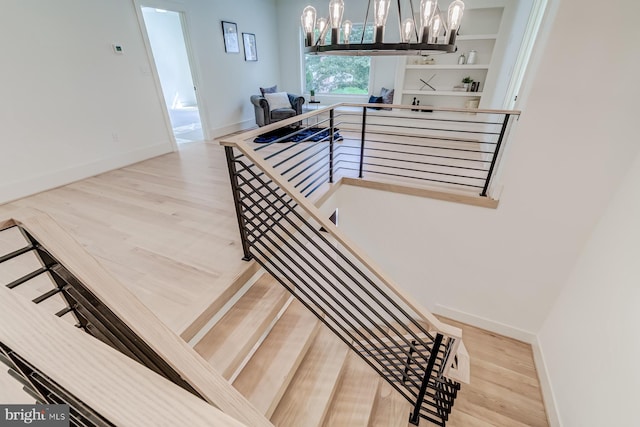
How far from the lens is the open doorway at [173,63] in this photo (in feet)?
23.4

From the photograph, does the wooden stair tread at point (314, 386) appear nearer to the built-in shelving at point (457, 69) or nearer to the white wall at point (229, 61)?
the white wall at point (229, 61)

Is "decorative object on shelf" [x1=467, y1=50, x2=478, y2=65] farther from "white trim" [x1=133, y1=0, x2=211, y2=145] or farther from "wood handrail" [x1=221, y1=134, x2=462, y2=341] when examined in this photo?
"wood handrail" [x1=221, y1=134, x2=462, y2=341]

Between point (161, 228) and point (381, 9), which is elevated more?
point (381, 9)

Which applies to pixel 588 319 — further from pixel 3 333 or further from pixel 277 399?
pixel 3 333

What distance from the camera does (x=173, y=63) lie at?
790 centimetres

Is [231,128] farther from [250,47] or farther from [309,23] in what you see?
[309,23]

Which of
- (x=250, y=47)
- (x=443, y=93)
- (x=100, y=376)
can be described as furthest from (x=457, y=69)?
(x=100, y=376)

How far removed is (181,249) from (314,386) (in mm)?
1315

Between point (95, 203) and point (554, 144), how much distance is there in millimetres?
4124

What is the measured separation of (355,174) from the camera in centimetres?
338

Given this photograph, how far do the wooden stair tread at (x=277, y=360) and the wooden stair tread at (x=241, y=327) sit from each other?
5.5 inches

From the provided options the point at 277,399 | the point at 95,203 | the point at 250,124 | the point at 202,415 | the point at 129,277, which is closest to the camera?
the point at 202,415

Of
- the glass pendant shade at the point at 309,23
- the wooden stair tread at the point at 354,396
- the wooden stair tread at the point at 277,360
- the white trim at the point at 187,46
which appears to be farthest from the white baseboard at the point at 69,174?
the wooden stair tread at the point at 354,396

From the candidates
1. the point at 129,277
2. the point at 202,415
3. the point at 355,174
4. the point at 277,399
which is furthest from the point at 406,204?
the point at 202,415
